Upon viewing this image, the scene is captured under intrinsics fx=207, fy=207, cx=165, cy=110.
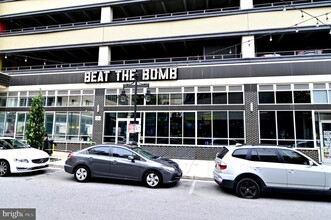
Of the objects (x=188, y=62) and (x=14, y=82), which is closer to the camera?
(x=188, y=62)

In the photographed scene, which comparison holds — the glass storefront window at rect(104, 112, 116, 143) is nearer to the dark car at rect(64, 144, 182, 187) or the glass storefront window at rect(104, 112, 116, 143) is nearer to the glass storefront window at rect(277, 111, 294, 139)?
the dark car at rect(64, 144, 182, 187)

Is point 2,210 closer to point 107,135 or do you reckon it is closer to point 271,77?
point 107,135

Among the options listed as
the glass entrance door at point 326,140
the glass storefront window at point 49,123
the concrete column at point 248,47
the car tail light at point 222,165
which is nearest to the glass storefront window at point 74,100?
the glass storefront window at point 49,123

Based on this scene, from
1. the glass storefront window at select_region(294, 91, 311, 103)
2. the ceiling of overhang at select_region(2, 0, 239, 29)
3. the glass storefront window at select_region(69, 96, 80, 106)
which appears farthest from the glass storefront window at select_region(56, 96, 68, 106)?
the glass storefront window at select_region(294, 91, 311, 103)

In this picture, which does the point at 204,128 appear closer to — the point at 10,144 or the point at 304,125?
the point at 304,125

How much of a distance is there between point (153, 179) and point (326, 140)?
11640mm

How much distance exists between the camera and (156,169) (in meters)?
7.71

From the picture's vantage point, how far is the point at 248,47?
14.5m

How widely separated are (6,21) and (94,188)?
866 inches

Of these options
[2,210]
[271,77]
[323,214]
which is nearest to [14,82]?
[2,210]

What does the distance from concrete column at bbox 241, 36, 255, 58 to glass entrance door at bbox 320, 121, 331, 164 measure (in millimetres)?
6322

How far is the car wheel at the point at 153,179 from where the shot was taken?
7684 mm

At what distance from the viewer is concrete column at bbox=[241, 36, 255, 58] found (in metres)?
14.5

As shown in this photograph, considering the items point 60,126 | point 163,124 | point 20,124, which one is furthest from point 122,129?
point 20,124
